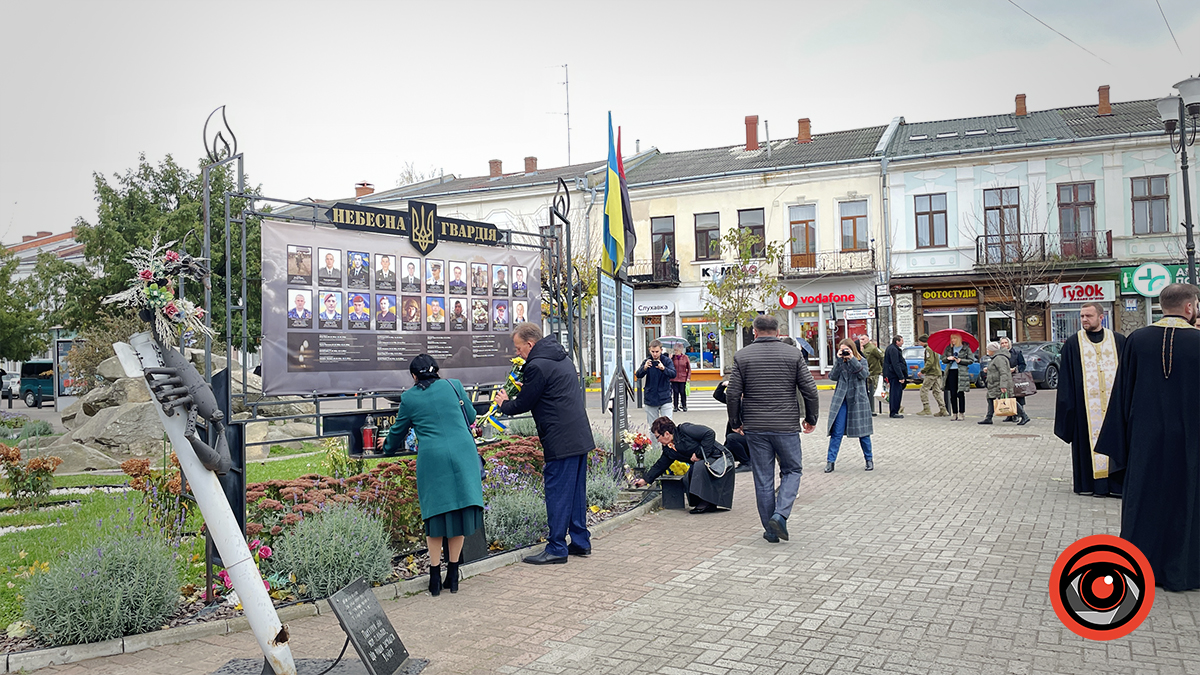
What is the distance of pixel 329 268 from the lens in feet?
27.0

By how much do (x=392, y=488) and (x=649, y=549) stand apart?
2.31 meters

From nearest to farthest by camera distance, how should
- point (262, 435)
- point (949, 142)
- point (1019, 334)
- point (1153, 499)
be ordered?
point (1153, 499)
point (262, 435)
point (1019, 334)
point (949, 142)

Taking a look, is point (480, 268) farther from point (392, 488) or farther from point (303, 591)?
point (303, 591)

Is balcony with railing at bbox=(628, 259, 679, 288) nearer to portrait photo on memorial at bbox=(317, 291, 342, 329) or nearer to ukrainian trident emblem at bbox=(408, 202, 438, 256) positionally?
ukrainian trident emblem at bbox=(408, 202, 438, 256)

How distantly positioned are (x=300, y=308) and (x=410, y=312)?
4.41 ft

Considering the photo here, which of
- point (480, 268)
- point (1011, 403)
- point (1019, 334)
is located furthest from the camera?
point (1019, 334)

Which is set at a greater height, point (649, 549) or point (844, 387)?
point (844, 387)

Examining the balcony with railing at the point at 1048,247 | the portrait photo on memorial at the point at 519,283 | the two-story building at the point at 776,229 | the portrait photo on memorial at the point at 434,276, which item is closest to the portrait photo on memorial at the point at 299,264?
the portrait photo on memorial at the point at 434,276

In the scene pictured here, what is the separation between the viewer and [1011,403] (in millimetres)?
17484

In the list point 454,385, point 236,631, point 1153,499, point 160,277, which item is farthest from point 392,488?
point 1153,499

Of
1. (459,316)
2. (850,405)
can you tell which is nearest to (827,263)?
(850,405)

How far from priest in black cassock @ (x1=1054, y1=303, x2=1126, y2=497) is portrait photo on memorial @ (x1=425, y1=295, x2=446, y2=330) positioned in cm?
676

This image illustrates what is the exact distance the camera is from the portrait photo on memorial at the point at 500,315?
10.2m

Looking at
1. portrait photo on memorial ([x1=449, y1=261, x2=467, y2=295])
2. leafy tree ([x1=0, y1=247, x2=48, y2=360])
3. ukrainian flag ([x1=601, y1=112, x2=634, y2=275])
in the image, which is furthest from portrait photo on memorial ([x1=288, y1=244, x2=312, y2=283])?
leafy tree ([x1=0, y1=247, x2=48, y2=360])
